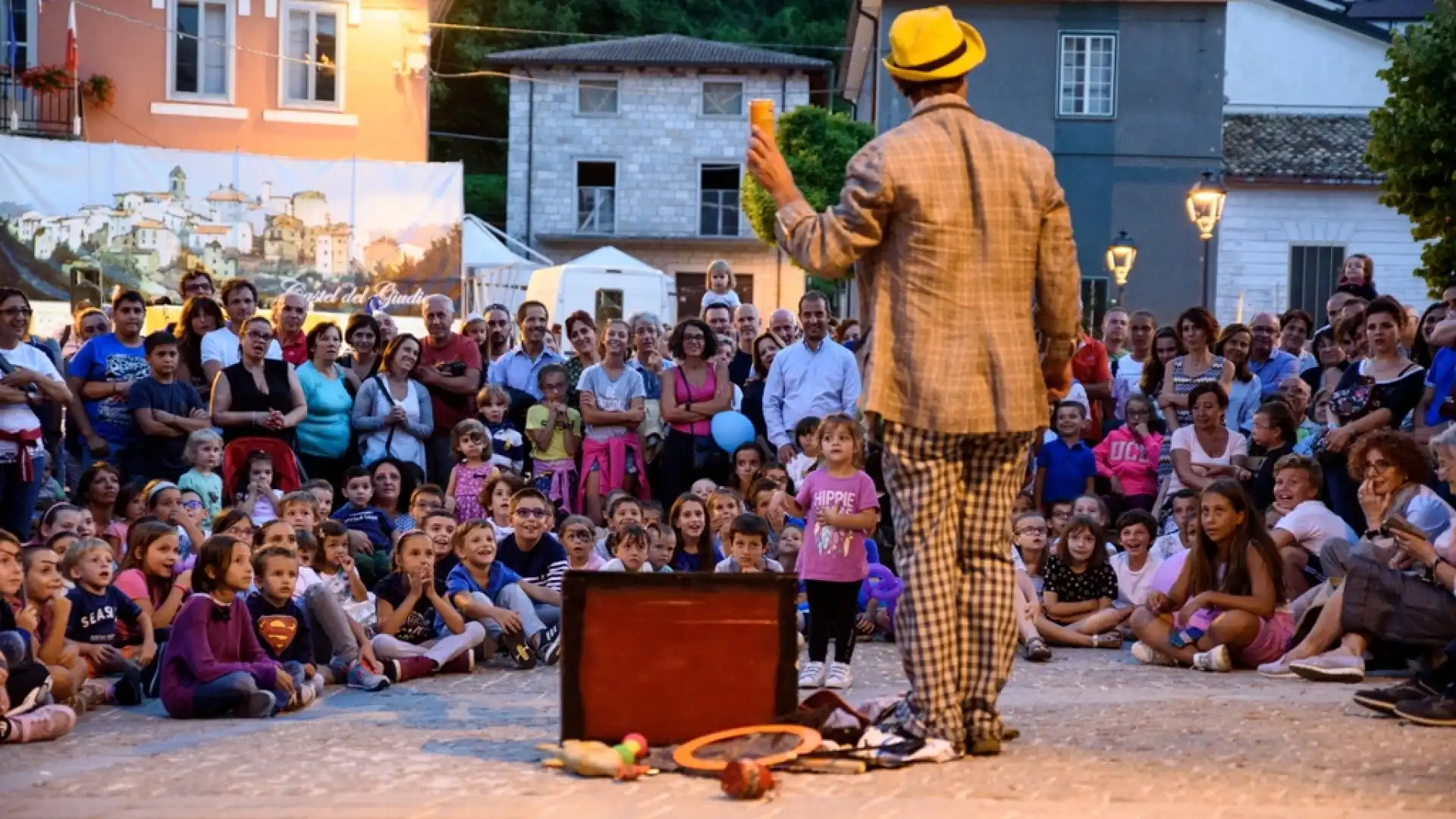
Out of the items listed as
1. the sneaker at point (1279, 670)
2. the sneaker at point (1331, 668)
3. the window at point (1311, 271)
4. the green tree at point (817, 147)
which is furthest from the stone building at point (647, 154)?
the sneaker at point (1331, 668)

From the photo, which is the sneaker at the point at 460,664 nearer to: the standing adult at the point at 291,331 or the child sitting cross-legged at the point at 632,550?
the child sitting cross-legged at the point at 632,550

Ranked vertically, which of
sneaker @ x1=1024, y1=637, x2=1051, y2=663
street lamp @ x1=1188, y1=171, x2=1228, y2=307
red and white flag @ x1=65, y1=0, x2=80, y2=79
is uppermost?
red and white flag @ x1=65, y1=0, x2=80, y2=79

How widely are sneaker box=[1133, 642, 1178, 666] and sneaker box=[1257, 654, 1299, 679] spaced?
0.64 m

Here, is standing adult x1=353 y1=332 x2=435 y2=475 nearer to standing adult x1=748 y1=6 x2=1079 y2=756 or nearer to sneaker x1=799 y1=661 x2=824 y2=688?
sneaker x1=799 y1=661 x2=824 y2=688

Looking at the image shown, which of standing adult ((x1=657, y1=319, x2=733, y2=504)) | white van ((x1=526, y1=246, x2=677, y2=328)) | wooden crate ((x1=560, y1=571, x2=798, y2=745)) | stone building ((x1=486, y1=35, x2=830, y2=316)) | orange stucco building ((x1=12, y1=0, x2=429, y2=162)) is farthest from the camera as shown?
stone building ((x1=486, y1=35, x2=830, y2=316))

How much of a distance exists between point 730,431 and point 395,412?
2250 mm

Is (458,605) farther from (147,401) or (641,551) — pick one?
(147,401)

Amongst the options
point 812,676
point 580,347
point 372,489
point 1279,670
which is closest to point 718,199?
point 580,347

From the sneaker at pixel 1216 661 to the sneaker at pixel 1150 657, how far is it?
31cm

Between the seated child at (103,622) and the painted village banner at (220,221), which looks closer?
the seated child at (103,622)

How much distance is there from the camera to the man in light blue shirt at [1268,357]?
549 inches

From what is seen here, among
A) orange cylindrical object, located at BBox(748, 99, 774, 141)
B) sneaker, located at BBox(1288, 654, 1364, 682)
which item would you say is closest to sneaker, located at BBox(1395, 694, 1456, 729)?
sneaker, located at BBox(1288, 654, 1364, 682)

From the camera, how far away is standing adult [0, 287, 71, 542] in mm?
11516

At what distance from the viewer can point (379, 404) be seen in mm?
13336
